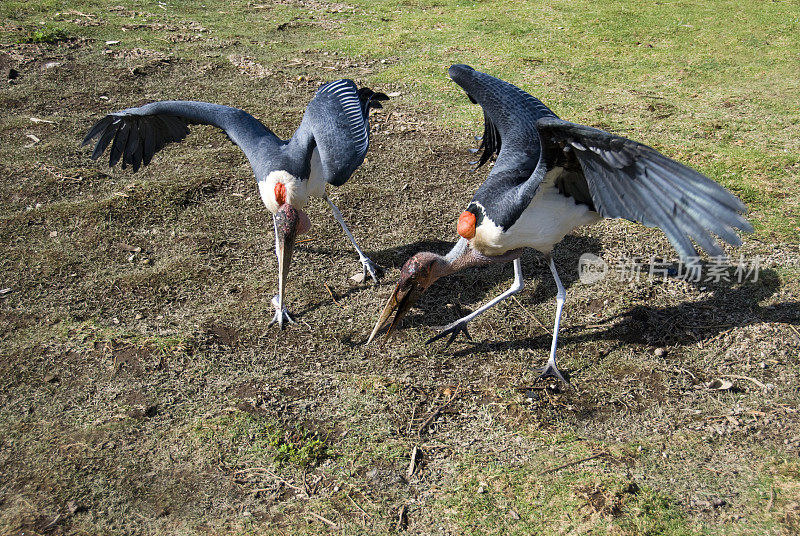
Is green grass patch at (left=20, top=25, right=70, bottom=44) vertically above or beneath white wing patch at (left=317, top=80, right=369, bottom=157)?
beneath

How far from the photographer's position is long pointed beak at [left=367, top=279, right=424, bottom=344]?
404 centimetres

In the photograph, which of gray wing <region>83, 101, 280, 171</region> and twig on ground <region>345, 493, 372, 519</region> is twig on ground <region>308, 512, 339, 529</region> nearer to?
twig on ground <region>345, 493, 372, 519</region>

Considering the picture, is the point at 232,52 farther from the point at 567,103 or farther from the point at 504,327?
the point at 504,327

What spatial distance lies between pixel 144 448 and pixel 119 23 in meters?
7.42

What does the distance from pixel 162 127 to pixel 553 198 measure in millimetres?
3049

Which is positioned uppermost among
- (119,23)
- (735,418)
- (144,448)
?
(119,23)

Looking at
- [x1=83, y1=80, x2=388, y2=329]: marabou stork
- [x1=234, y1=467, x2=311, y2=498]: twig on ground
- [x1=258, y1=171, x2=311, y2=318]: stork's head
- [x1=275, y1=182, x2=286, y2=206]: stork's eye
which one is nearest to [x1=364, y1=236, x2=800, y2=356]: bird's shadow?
[x1=83, y1=80, x2=388, y2=329]: marabou stork

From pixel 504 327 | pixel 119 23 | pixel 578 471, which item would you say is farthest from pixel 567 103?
pixel 119 23

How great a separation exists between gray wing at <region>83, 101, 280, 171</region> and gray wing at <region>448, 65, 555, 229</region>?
146 centimetres

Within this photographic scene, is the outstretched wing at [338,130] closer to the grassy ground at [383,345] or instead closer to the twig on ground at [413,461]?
the grassy ground at [383,345]

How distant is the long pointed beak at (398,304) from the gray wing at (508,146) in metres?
0.59

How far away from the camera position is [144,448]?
3.38m

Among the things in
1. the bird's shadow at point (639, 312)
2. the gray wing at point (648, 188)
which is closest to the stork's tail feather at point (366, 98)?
the bird's shadow at point (639, 312)

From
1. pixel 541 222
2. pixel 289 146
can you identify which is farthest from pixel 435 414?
pixel 289 146
